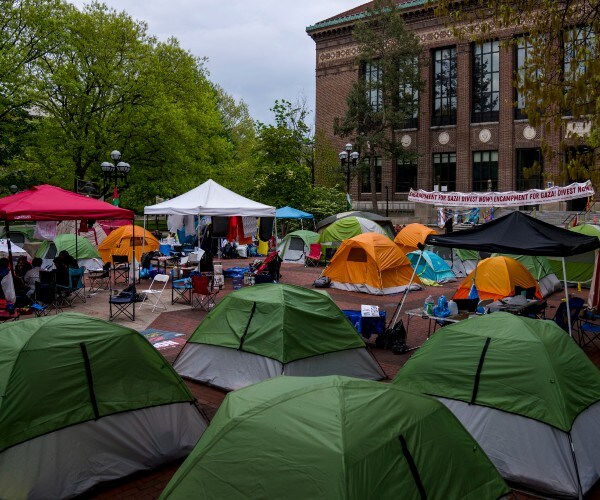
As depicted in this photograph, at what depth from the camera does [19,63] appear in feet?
85.3

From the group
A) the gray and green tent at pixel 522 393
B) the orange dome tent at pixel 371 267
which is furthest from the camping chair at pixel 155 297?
the gray and green tent at pixel 522 393

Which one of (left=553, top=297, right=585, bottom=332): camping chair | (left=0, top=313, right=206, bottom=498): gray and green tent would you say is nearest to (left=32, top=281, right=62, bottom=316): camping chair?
(left=0, top=313, right=206, bottom=498): gray and green tent

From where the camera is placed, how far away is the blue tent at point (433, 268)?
20656 mm

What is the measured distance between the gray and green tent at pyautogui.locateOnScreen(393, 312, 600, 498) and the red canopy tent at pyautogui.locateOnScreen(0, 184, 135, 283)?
926 centimetres

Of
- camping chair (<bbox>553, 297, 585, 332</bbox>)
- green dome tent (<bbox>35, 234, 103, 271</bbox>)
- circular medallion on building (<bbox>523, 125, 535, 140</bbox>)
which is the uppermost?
circular medallion on building (<bbox>523, 125, 535, 140</bbox>)

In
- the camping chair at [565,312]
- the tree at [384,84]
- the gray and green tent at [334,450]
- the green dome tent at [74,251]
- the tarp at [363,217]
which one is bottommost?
the camping chair at [565,312]

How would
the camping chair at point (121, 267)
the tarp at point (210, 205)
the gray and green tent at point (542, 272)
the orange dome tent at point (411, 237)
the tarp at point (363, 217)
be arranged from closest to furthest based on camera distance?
the tarp at point (210, 205)
the gray and green tent at point (542, 272)
the camping chair at point (121, 267)
the orange dome tent at point (411, 237)
the tarp at point (363, 217)

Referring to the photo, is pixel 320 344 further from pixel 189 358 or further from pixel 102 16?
pixel 102 16

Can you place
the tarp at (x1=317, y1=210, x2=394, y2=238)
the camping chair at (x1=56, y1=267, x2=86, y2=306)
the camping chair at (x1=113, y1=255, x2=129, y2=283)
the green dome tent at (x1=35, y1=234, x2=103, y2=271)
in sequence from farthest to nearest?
the tarp at (x1=317, y1=210, x2=394, y2=238) < the green dome tent at (x1=35, y1=234, x2=103, y2=271) < the camping chair at (x1=113, y1=255, x2=129, y2=283) < the camping chair at (x1=56, y1=267, x2=86, y2=306)

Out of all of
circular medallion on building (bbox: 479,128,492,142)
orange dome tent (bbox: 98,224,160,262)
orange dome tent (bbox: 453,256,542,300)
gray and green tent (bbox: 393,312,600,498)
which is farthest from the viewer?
circular medallion on building (bbox: 479,128,492,142)

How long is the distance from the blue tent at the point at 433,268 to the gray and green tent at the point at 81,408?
1512 cm

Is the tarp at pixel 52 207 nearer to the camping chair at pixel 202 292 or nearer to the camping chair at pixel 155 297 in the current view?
the camping chair at pixel 155 297

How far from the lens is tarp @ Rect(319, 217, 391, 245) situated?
2445 cm

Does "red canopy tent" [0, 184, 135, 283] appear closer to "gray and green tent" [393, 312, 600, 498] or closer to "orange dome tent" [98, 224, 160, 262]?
"orange dome tent" [98, 224, 160, 262]
